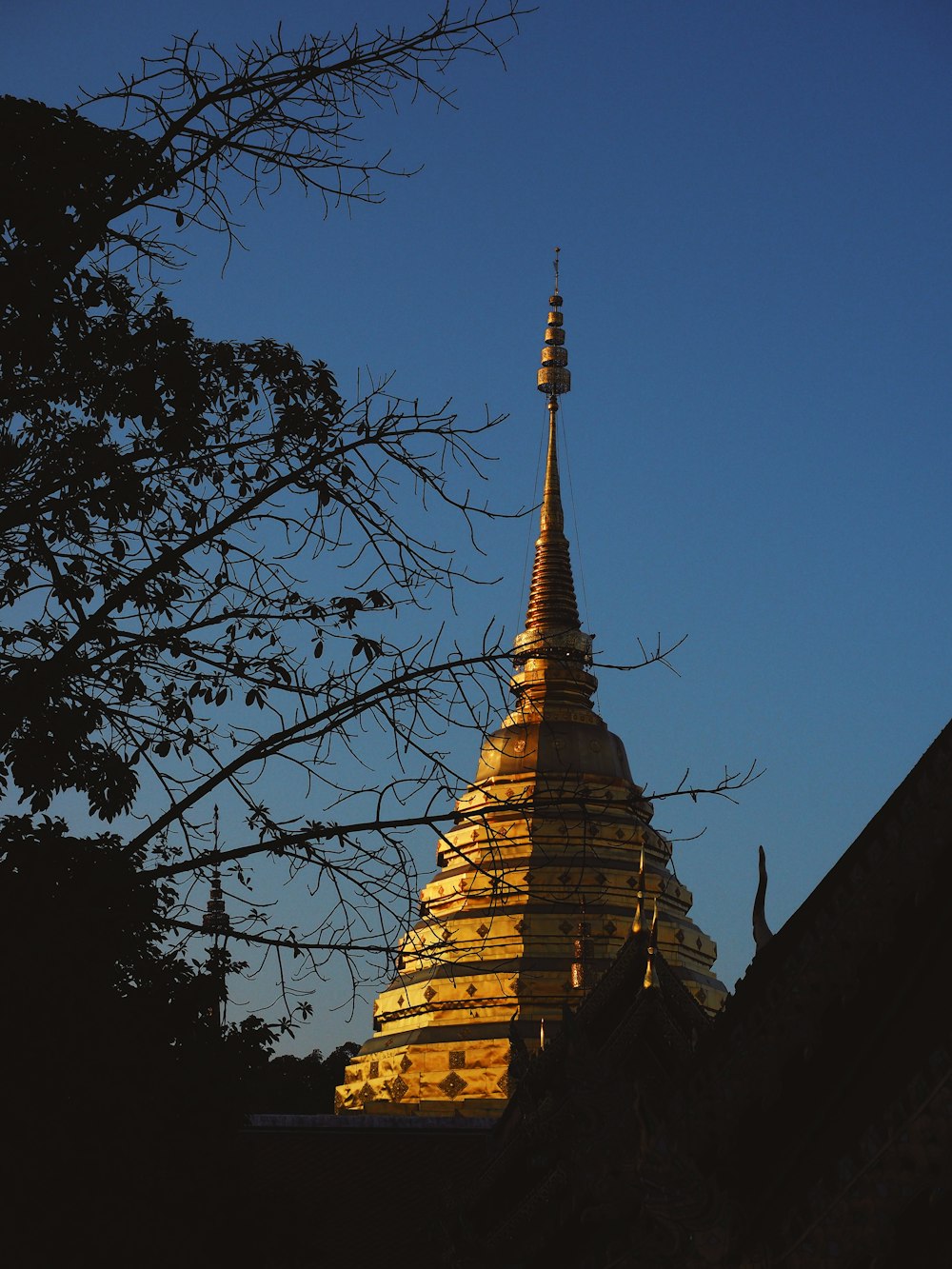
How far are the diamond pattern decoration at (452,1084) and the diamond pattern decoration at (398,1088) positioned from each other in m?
0.87

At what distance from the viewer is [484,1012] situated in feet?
122

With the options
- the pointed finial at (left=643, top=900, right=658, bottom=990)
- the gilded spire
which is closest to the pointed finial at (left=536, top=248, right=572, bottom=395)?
the gilded spire

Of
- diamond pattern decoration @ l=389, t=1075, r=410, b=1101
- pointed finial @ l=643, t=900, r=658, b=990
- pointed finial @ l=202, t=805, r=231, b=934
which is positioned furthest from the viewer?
diamond pattern decoration @ l=389, t=1075, r=410, b=1101

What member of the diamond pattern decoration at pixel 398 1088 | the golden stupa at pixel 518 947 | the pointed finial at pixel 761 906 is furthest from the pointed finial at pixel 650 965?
the diamond pattern decoration at pixel 398 1088

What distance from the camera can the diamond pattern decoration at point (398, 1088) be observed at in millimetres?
36906

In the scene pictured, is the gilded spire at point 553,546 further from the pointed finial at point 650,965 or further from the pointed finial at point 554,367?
the pointed finial at point 650,965

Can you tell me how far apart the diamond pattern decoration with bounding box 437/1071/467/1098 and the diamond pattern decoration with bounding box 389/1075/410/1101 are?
87 cm

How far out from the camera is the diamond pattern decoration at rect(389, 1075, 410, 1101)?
121ft

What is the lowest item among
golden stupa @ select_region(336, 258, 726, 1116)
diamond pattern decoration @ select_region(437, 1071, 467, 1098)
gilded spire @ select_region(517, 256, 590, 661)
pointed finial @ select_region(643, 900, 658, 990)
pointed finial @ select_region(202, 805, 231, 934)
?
pointed finial @ select_region(202, 805, 231, 934)

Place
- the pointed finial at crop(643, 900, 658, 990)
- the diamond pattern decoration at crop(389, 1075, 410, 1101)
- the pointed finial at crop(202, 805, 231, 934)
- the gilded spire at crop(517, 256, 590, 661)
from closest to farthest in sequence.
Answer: the pointed finial at crop(202, 805, 231, 934)
the pointed finial at crop(643, 900, 658, 990)
the diamond pattern decoration at crop(389, 1075, 410, 1101)
the gilded spire at crop(517, 256, 590, 661)

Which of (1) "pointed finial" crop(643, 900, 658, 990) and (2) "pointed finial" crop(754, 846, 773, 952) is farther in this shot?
(1) "pointed finial" crop(643, 900, 658, 990)

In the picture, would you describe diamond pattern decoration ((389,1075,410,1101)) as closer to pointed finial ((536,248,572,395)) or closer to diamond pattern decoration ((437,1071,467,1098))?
diamond pattern decoration ((437,1071,467,1098))

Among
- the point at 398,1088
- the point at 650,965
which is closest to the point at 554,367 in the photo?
the point at 398,1088

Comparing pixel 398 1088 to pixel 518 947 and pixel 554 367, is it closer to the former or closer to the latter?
pixel 518 947
